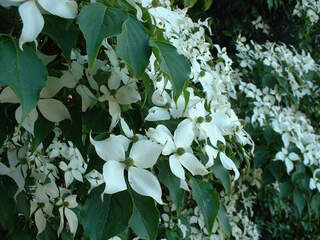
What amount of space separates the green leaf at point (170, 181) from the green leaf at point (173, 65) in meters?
0.17

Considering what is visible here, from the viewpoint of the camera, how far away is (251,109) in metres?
2.29

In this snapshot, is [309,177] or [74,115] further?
[309,177]

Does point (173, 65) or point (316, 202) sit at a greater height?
point (173, 65)

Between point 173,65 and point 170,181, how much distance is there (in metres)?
0.22

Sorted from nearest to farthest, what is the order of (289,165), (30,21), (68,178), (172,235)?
(30,21) < (68,178) < (172,235) < (289,165)

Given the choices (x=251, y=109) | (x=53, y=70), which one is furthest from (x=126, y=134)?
(x=251, y=109)

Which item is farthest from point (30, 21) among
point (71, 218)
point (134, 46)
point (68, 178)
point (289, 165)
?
point (289, 165)

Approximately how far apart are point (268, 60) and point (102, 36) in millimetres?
2071

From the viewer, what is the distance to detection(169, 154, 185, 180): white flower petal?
73 cm

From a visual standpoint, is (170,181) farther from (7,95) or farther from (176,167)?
(7,95)

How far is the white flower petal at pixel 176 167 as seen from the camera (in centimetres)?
73

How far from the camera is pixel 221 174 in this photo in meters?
0.89

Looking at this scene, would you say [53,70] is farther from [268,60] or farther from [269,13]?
[269,13]

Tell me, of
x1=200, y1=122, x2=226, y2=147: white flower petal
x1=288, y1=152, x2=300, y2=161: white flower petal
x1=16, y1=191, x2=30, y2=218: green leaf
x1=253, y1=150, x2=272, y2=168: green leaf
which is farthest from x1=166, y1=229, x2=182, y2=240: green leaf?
x1=200, y1=122, x2=226, y2=147: white flower petal
